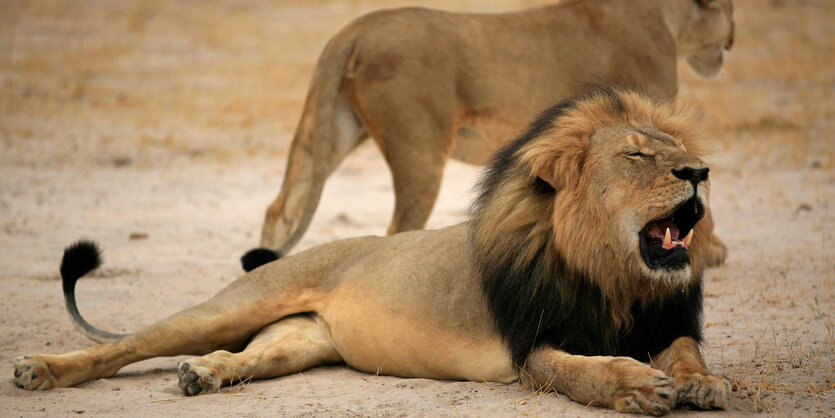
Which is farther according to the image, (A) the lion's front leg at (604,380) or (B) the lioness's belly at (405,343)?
(B) the lioness's belly at (405,343)

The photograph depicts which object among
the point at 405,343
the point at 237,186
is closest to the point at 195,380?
the point at 405,343

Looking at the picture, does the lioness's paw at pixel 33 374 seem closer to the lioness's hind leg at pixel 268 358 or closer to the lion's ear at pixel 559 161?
the lioness's hind leg at pixel 268 358

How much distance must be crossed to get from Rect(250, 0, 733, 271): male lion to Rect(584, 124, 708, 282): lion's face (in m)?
2.16

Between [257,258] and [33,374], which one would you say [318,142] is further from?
[33,374]

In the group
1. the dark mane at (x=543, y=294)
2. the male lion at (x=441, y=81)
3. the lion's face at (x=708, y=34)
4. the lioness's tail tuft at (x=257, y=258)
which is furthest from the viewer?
the lion's face at (x=708, y=34)

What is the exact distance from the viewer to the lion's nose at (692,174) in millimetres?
3078

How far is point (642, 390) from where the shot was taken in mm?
2988

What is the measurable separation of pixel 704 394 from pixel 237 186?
6515 millimetres

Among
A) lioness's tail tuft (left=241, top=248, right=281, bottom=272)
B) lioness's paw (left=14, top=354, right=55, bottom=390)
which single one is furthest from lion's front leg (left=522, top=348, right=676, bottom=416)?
lioness's paw (left=14, top=354, right=55, bottom=390)

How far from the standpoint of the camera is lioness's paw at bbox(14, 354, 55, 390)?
372 centimetres

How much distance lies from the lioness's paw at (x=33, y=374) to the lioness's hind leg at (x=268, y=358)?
18.0 inches

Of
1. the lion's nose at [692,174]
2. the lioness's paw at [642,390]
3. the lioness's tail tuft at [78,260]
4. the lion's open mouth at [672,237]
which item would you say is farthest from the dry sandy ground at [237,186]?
the lion's nose at [692,174]

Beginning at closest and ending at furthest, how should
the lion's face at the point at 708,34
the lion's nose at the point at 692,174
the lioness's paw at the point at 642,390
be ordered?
the lioness's paw at the point at 642,390
the lion's nose at the point at 692,174
the lion's face at the point at 708,34

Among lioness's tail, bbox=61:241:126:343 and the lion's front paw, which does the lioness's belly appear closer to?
the lion's front paw
